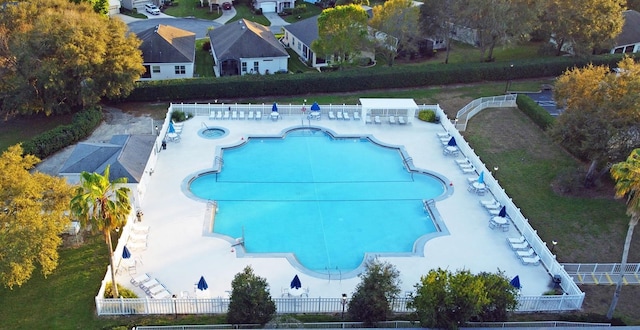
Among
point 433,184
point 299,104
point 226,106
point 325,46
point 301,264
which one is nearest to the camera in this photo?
point 301,264

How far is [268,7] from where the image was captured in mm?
72250

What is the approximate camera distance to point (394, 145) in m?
37.1

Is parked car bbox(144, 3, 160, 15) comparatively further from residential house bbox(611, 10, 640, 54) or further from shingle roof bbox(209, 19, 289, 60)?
residential house bbox(611, 10, 640, 54)

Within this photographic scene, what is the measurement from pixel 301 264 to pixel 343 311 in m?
4.27

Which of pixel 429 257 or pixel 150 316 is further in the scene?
pixel 429 257

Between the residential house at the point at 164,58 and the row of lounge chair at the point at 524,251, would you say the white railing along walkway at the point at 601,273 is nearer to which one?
the row of lounge chair at the point at 524,251

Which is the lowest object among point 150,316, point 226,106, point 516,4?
point 150,316

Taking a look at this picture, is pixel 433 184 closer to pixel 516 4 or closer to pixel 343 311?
pixel 343 311

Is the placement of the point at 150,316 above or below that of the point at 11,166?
below

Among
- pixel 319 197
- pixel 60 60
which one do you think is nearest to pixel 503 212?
pixel 319 197

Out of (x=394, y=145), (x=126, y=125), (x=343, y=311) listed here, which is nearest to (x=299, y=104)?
(x=394, y=145)

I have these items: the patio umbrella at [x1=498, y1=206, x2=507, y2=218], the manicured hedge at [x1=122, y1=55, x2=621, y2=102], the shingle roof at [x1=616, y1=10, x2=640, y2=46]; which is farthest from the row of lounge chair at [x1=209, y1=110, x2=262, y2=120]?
the shingle roof at [x1=616, y1=10, x2=640, y2=46]

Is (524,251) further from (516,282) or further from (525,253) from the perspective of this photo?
(516,282)

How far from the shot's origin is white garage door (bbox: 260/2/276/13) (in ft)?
236
